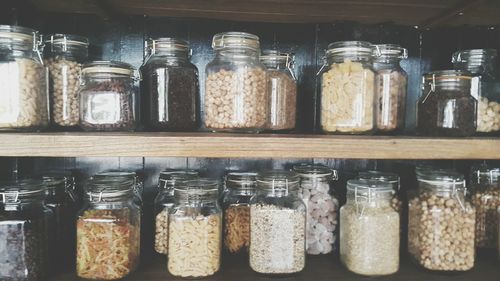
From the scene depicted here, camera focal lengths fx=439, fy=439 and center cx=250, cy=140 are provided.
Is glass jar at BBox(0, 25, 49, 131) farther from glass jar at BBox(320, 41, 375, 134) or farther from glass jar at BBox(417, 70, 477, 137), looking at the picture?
glass jar at BBox(417, 70, 477, 137)

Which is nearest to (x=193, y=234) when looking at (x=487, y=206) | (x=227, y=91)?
(x=227, y=91)

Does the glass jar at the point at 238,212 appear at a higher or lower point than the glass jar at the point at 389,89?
lower

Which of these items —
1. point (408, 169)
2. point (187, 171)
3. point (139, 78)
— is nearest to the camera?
point (139, 78)

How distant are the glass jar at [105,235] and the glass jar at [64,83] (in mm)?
168

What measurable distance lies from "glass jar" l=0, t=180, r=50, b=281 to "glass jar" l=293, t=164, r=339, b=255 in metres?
0.60

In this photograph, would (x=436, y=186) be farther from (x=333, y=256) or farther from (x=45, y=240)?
(x=45, y=240)

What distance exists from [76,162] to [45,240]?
334 millimetres

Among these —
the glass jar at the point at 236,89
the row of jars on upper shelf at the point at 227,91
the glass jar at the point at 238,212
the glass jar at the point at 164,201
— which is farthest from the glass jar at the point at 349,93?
the glass jar at the point at 164,201

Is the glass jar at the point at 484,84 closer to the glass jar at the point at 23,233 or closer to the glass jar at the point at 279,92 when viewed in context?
the glass jar at the point at 279,92

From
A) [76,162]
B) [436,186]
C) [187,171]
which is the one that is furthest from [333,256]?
[76,162]

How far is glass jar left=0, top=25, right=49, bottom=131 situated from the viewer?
0.87m

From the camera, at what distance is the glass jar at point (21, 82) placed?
0.87m

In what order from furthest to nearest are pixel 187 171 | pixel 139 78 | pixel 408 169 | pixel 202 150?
pixel 408 169 → pixel 187 171 → pixel 139 78 → pixel 202 150

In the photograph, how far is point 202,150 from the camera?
2.73ft
